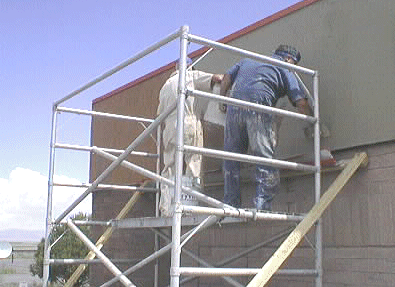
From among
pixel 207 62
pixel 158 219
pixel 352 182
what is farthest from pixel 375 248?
pixel 207 62

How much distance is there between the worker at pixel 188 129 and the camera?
21.7 ft

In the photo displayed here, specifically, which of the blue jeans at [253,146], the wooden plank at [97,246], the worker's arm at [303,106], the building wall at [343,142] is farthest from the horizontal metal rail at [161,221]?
the worker's arm at [303,106]

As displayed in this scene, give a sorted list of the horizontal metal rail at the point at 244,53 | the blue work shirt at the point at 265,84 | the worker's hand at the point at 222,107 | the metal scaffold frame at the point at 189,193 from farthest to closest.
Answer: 1. the worker's hand at the point at 222,107
2. the blue work shirt at the point at 265,84
3. the horizontal metal rail at the point at 244,53
4. the metal scaffold frame at the point at 189,193

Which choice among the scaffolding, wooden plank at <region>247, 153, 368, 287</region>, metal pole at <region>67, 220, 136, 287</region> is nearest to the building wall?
wooden plank at <region>247, 153, 368, 287</region>

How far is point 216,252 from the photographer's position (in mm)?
7816

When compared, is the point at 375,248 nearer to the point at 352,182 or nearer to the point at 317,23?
the point at 352,182

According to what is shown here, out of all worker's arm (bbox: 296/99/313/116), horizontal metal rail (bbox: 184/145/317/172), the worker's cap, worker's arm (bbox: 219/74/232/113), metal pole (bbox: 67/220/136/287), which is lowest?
metal pole (bbox: 67/220/136/287)

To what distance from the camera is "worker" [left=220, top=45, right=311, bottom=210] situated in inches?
232

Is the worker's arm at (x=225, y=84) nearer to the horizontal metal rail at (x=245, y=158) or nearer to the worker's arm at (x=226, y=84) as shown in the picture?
the worker's arm at (x=226, y=84)

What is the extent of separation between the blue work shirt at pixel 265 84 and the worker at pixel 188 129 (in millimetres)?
653

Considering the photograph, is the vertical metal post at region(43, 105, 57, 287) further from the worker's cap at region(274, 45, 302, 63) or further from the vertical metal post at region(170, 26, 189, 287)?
the worker's cap at region(274, 45, 302, 63)

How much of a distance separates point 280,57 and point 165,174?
1.93m

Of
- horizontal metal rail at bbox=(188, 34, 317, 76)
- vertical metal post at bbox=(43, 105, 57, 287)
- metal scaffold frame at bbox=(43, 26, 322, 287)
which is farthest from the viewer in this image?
vertical metal post at bbox=(43, 105, 57, 287)

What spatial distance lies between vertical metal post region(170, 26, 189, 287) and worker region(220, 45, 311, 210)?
1184 mm
